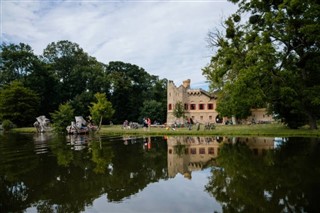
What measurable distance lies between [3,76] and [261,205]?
224 feet

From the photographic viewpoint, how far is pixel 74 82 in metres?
67.6

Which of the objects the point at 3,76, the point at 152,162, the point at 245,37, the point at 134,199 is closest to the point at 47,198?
Answer: the point at 134,199

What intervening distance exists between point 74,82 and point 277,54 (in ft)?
167

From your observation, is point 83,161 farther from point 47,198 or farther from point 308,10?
point 308,10

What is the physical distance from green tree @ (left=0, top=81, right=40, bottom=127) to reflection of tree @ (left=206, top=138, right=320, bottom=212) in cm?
5236

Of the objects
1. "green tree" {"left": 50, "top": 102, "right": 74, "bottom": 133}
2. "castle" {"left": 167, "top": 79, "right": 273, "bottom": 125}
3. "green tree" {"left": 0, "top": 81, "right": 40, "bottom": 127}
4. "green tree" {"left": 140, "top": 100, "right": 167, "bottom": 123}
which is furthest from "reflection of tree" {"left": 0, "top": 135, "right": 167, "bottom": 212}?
"green tree" {"left": 0, "top": 81, "right": 40, "bottom": 127}

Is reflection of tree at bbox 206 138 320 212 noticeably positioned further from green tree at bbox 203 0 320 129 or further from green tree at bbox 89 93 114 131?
green tree at bbox 89 93 114 131

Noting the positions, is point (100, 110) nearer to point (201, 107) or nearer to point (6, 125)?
point (201, 107)

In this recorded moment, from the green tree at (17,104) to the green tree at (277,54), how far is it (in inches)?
1668

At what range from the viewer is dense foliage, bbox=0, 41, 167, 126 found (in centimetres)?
6322

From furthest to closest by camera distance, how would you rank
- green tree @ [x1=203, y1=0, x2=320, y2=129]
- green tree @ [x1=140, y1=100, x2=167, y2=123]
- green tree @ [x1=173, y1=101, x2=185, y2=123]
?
green tree @ [x1=140, y1=100, x2=167, y2=123], green tree @ [x1=173, y1=101, x2=185, y2=123], green tree @ [x1=203, y1=0, x2=320, y2=129]

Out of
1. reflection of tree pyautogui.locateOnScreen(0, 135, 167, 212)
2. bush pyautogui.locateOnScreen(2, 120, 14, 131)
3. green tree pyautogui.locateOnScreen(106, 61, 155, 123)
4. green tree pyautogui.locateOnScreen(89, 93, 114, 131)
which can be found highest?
green tree pyautogui.locateOnScreen(106, 61, 155, 123)

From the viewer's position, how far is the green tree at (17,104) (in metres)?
56.0

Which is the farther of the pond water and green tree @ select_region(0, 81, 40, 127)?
green tree @ select_region(0, 81, 40, 127)
